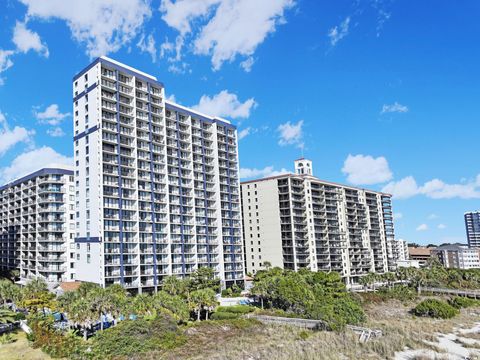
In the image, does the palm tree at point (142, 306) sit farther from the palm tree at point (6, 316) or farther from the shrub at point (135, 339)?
the palm tree at point (6, 316)

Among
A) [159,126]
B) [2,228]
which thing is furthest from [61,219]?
[2,228]

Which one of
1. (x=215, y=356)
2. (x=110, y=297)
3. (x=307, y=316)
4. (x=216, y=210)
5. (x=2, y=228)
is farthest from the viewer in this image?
(x=2, y=228)

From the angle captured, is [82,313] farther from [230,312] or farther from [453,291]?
[453,291]

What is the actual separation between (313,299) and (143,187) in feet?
153

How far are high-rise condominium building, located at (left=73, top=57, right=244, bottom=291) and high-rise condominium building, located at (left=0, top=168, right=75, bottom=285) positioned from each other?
37.7 feet

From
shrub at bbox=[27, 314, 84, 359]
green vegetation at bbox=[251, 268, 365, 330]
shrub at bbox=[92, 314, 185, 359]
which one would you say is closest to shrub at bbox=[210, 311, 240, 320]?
green vegetation at bbox=[251, 268, 365, 330]

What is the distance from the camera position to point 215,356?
53.6 metres

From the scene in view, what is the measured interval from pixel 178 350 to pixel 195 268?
52.6 metres

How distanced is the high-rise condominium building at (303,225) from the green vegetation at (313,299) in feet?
97.1

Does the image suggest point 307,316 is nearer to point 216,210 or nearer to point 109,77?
point 216,210

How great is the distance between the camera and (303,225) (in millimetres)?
136875

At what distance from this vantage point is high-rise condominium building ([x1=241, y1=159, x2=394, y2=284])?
13450 cm

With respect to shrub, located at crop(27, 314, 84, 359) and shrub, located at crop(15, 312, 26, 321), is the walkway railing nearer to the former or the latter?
shrub, located at crop(27, 314, 84, 359)

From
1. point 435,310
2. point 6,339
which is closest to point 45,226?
point 6,339
